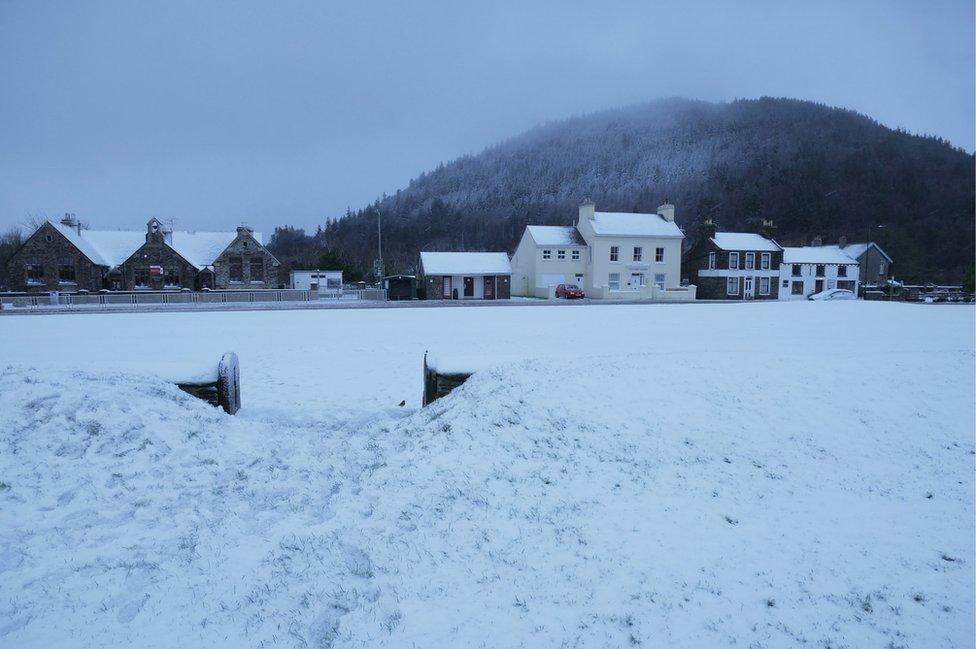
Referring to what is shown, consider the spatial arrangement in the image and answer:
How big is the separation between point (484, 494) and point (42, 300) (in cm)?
4814

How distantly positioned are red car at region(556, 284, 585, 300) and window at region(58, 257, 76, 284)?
148ft

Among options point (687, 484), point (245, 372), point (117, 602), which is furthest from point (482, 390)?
point (245, 372)

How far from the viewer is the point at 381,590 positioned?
14.2ft

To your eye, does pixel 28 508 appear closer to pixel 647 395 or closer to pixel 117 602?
pixel 117 602

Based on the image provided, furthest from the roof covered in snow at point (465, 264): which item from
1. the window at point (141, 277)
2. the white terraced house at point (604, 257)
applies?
the window at point (141, 277)

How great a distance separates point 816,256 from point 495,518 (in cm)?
6917

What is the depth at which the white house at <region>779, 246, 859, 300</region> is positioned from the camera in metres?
60.2

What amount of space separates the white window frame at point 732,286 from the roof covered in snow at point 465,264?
2384 centimetres

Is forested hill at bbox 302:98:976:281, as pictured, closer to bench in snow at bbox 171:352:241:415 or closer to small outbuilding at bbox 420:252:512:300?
small outbuilding at bbox 420:252:512:300

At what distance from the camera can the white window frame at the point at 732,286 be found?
56.8 meters

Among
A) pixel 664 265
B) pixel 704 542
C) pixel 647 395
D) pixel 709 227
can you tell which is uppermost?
pixel 709 227

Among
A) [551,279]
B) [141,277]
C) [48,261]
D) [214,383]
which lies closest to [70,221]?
[48,261]

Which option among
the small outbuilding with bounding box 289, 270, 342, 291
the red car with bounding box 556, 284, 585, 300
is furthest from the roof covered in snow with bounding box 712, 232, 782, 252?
the small outbuilding with bounding box 289, 270, 342, 291

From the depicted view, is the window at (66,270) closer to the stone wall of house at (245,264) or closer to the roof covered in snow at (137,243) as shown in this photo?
the roof covered in snow at (137,243)
